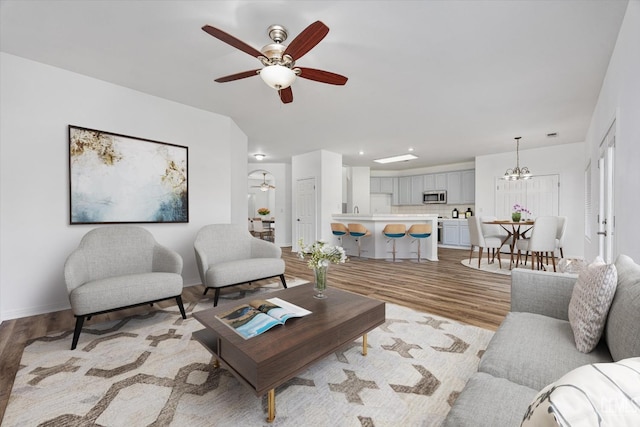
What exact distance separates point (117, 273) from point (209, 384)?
5.80 feet

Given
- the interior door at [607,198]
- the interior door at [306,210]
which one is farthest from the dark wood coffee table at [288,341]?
the interior door at [306,210]

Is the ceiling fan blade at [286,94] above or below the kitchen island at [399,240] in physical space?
above

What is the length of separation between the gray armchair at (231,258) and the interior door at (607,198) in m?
3.45

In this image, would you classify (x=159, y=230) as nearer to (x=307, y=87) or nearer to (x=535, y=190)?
(x=307, y=87)

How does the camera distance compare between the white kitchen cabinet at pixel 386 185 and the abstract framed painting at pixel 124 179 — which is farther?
the white kitchen cabinet at pixel 386 185

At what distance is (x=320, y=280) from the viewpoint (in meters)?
2.02

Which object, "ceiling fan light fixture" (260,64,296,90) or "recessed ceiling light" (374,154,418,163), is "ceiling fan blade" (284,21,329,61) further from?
"recessed ceiling light" (374,154,418,163)

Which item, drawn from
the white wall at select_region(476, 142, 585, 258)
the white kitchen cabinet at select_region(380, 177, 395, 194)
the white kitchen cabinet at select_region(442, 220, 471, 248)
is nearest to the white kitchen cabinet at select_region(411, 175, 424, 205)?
the white kitchen cabinet at select_region(380, 177, 395, 194)

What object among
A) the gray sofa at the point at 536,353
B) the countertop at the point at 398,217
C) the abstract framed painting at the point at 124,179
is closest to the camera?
the gray sofa at the point at 536,353

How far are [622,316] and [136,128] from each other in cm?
435

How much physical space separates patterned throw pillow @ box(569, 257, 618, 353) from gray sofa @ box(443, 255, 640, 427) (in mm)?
26

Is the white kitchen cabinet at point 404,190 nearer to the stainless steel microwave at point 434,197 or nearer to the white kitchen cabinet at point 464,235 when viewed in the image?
the stainless steel microwave at point 434,197

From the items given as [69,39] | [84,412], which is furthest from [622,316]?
[69,39]

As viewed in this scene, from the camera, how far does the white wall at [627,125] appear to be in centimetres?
186
